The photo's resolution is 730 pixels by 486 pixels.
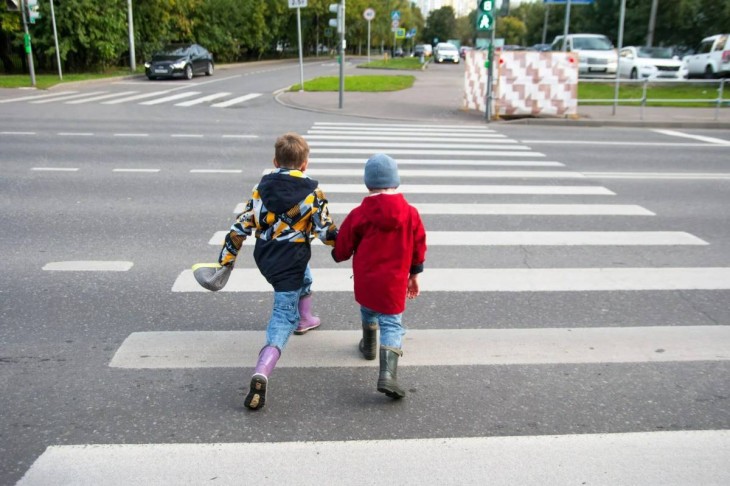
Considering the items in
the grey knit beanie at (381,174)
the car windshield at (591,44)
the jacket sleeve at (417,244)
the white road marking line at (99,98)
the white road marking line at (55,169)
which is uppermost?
the car windshield at (591,44)

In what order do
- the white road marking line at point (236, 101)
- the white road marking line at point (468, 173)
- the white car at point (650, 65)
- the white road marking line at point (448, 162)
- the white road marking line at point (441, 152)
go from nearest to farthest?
1. the white road marking line at point (468, 173)
2. the white road marking line at point (448, 162)
3. the white road marking line at point (441, 152)
4. the white road marking line at point (236, 101)
5. the white car at point (650, 65)

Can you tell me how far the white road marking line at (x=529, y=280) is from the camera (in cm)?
538

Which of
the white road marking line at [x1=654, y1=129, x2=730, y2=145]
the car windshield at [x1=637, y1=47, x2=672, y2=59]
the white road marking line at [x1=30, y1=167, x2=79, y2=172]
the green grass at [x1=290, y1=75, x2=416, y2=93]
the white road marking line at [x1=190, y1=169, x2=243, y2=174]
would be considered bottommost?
the white road marking line at [x1=654, y1=129, x2=730, y2=145]

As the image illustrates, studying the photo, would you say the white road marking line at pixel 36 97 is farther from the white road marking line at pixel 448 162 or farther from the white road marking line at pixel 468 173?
the white road marking line at pixel 468 173

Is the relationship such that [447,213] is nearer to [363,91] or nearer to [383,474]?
[383,474]

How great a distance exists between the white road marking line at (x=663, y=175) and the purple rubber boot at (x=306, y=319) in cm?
706

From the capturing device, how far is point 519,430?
336cm

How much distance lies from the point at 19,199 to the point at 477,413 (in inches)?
265

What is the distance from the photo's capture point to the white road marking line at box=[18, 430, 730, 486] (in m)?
2.93

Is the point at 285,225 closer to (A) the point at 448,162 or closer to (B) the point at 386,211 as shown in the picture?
(B) the point at 386,211

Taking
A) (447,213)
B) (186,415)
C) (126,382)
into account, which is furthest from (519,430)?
(447,213)

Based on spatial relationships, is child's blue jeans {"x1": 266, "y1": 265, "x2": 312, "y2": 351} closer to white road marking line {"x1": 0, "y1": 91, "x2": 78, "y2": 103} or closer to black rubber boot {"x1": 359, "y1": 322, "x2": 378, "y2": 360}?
black rubber boot {"x1": 359, "y1": 322, "x2": 378, "y2": 360}

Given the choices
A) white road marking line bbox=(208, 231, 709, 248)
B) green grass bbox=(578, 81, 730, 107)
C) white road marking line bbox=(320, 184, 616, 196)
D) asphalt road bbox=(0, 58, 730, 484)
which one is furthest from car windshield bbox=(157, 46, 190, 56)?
white road marking line bbox=(208, 231, 709, 248)

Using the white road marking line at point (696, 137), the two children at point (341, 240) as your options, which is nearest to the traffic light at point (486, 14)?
the white road marking line at point (696, 137)
